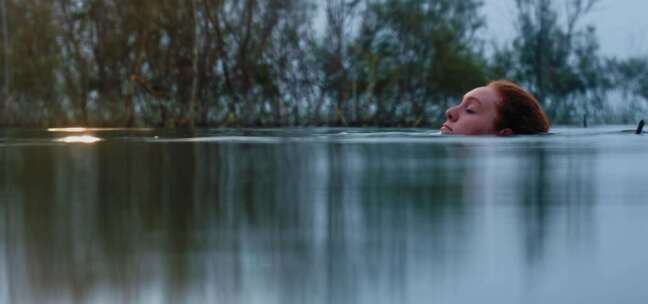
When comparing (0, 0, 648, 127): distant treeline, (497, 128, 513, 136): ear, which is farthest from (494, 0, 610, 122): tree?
(497, 128, 513, 136): ear

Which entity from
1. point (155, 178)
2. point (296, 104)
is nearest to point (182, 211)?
point (155, 178)

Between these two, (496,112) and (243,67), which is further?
(243,67)

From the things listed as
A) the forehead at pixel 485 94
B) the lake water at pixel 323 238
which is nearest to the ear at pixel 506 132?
the forehead at pixel 485 94

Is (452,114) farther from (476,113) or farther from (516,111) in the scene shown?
(516,111)

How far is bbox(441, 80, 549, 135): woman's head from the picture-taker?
669cm

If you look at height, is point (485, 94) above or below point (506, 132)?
above

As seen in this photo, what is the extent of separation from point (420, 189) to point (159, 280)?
132 centimetres

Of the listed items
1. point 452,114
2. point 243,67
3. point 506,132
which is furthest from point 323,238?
point 243,67

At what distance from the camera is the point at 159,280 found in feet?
3.69

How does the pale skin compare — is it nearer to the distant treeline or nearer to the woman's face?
the woman's face

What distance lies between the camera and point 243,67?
13578 mm

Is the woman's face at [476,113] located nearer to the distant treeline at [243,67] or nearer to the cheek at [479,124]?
the cheek at [479,124]

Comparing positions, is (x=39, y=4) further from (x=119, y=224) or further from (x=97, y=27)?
(x=119, y=224)

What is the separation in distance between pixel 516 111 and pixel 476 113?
268mm
